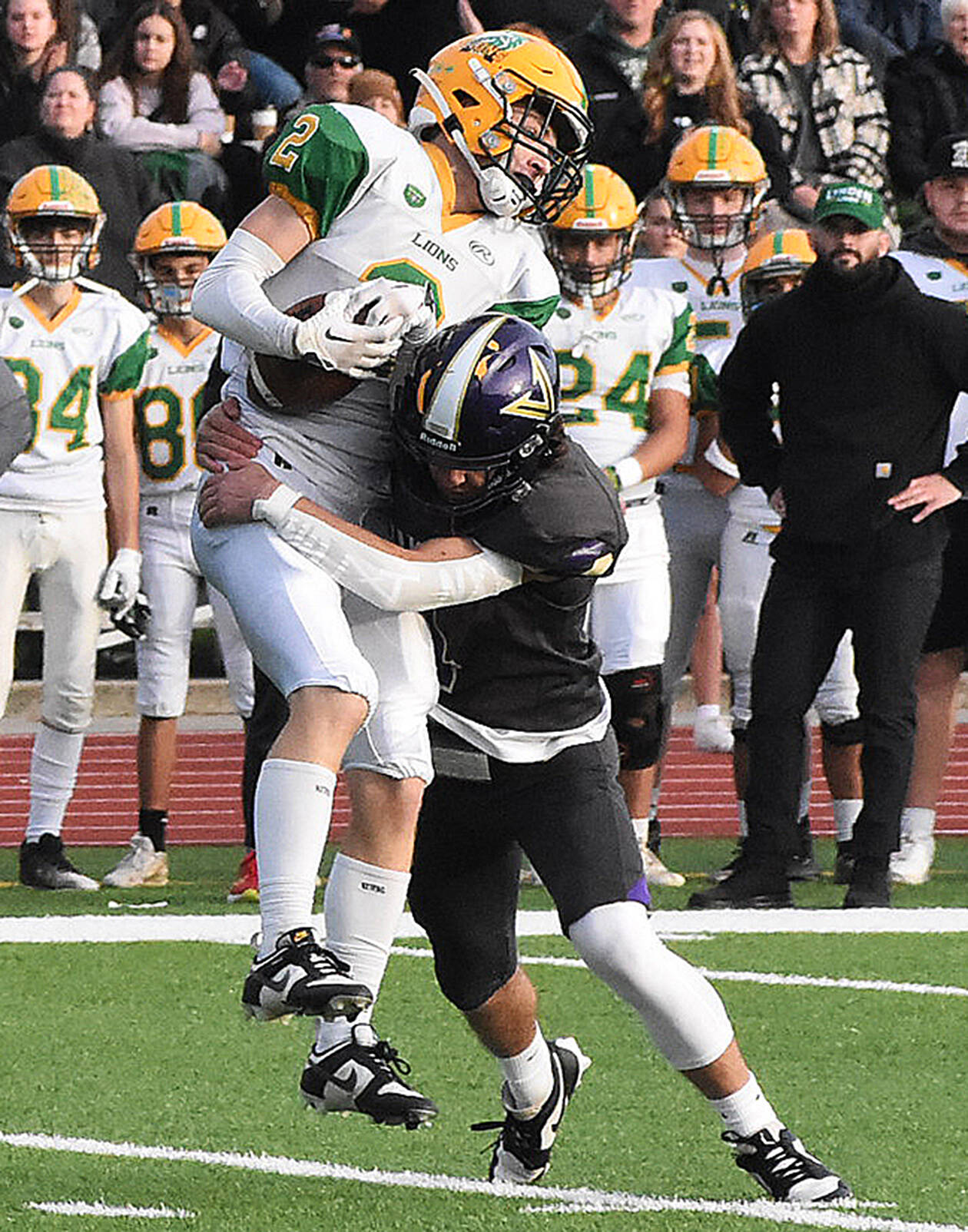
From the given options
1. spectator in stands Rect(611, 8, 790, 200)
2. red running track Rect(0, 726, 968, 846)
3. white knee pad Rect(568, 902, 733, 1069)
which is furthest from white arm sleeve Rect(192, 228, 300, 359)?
spectator in stands Rect(611, 8, 790, 200)

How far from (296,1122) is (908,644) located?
2.80 metres

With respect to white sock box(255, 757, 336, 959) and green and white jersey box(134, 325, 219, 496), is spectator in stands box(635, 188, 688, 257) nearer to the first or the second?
green and white jersey box(134, 325, 219, 496)

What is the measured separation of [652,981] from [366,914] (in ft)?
1.55

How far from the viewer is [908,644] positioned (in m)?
6.76

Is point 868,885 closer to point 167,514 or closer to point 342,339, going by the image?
point 167,514

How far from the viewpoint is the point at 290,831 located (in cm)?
375

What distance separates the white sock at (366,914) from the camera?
3.92 m

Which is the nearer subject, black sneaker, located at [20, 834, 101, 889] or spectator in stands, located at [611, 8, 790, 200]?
black sneaker, located at [20, 834, 101, 889]

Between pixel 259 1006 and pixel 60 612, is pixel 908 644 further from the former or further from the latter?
pixel 259 1006

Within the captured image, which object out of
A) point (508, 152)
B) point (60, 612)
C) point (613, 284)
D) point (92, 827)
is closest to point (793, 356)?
point (613, 284)

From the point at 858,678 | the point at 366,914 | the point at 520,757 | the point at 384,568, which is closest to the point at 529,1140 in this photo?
the point at 366,914

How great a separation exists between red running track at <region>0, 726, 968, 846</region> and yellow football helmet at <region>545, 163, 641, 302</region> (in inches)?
85.5

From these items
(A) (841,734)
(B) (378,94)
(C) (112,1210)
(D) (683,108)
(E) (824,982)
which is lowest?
(A) (841,734)

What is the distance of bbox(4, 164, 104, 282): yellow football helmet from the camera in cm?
754
